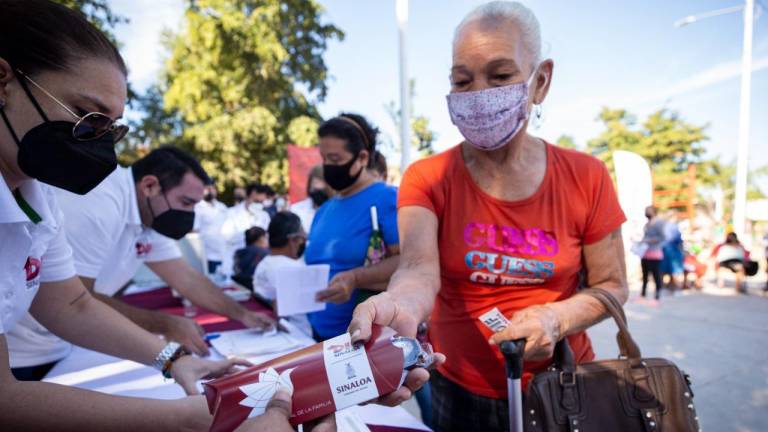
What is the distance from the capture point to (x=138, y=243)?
2383 mm

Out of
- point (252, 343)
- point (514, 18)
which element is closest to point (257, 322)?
point (252, 343)

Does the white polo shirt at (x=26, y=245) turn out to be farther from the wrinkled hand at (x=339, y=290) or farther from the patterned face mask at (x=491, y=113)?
the patterned face mask at (x=491, y=113)

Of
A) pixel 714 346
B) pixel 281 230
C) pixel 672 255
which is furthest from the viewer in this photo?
pixel 672 255

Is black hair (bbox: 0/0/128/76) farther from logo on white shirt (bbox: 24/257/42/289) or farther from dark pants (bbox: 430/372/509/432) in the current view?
dark pants (bbox: 430/372/509/432)

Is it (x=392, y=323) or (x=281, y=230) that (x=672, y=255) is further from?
(x=392, y=323)

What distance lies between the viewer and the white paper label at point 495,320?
1.24 m

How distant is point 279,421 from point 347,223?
1460 mm

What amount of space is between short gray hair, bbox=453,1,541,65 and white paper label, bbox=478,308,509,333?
803 mm

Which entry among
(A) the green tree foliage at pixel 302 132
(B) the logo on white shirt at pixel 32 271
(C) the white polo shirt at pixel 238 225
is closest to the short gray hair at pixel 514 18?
(B) the logo on white shirt at pixel 32 271

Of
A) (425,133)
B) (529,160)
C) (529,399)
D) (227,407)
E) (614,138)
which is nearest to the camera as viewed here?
(227,407)

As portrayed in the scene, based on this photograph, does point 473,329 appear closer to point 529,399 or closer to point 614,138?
point 529,399

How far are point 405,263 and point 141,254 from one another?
190cm

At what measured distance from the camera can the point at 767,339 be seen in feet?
15.5

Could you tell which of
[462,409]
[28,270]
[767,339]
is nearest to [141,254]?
[28,270]
